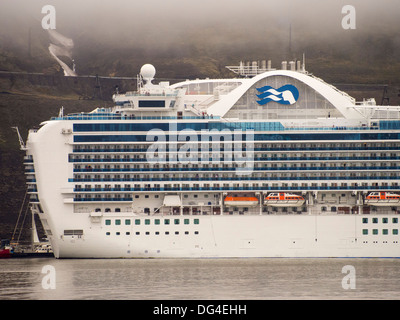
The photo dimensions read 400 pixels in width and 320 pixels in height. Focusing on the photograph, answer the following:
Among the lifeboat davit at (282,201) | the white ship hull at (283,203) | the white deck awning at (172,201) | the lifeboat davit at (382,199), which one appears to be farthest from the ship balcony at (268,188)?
the white ship hull at (283,203)

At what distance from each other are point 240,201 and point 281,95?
29.8 ft

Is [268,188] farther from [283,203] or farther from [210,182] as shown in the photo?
[210,182]

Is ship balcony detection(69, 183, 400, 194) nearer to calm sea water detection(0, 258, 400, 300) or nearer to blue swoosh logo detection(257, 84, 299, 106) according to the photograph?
calm sea water detection(0, 258, 400, 300)

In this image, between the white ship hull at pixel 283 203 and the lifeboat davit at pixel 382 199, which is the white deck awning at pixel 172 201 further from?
the lifeboat davit at pixel 382 199

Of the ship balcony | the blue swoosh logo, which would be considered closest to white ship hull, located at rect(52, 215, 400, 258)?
the ship balcony

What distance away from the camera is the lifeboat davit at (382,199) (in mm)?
83531

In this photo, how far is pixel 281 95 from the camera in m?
86.6

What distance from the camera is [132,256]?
3214 inches

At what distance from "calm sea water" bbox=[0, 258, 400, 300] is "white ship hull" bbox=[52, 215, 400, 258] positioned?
0.92 meters

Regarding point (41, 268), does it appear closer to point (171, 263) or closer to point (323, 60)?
point (171, 263)

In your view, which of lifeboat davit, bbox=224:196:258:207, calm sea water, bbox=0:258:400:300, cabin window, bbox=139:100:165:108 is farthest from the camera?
cabin window, bbox=139:100:165:108

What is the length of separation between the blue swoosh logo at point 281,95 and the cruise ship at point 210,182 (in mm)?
1221

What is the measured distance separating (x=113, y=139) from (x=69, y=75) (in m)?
88.6

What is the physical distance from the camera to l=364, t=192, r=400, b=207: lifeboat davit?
8353 centimetres
